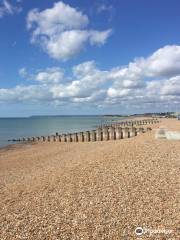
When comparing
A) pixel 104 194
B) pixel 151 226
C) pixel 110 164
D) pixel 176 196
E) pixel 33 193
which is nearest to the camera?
pixel 151 226

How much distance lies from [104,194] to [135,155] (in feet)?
19.0

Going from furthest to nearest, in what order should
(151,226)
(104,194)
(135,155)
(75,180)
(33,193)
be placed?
(135,155) → (75,180) → (33,193) → (104,194) → (151,226)

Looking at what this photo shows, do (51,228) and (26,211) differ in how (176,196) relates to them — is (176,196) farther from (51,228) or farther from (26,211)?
(26,211)

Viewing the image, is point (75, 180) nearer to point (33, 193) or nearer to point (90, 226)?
point (33, 193)

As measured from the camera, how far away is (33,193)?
10633 millimetres

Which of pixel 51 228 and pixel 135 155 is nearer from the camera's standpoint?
pixel 51 228

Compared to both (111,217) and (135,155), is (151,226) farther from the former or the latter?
(135,155)

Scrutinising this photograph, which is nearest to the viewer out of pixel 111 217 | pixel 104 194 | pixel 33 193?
pixel 111 217

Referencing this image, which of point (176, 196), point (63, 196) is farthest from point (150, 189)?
point (63, 196)

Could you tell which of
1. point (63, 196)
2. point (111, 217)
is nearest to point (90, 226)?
point (111, 217)

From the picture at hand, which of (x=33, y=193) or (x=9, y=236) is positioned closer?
(x=9, y=236)

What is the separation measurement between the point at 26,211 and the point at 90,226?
2.45m

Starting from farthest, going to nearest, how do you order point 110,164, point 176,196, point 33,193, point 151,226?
point 110,164 → point 33,193 → point 176,196 → point 151,226

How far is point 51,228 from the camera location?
287 inches
